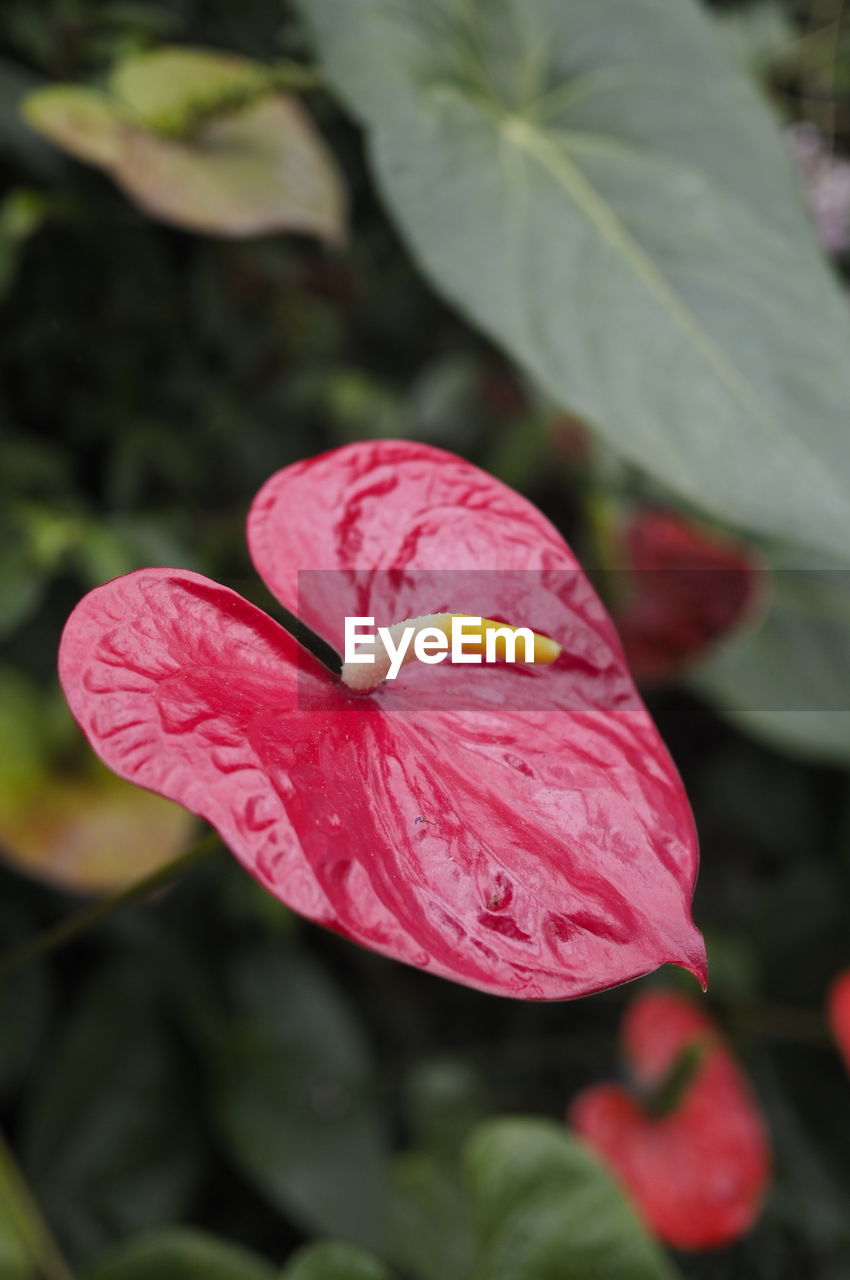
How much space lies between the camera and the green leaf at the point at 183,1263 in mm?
480

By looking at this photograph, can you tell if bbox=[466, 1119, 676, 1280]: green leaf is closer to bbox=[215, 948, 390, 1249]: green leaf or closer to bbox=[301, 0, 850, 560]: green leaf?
bbox=[215, 948, 390, 1249]: green leaf

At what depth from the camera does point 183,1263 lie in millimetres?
484

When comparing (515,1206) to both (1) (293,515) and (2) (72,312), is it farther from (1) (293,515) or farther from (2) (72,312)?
(2) (72,312)

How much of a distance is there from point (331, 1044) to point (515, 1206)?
12.9 inches

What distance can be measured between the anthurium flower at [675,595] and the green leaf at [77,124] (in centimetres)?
49

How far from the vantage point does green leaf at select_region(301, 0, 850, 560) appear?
525 mm

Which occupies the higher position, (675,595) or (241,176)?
(241,176)

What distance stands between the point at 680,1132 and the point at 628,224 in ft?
2.12

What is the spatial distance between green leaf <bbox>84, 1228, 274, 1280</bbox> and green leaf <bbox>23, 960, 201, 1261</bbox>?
19 centimetres

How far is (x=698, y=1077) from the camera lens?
0.81 meters

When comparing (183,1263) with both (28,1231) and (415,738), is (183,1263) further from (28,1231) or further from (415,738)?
(415,738)

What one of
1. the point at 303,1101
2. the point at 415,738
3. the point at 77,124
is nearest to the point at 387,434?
the point at 77,124

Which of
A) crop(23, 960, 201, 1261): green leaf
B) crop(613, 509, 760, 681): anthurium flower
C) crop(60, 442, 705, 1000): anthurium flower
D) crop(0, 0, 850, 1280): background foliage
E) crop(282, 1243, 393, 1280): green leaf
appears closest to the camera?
crop(60, 442, 705, 1000): anthurium flower

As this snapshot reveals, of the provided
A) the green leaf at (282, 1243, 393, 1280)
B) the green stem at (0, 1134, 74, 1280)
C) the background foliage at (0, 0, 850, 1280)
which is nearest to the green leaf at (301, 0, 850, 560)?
the background foliage at (0, 0, 850, 1280)
